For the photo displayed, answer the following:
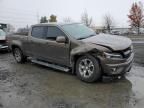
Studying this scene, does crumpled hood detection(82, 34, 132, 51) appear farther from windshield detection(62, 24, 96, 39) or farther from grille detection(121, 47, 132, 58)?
windshield detection(62, 24, 96, 39)

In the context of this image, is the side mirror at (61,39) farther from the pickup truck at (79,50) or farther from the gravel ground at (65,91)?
the gravel ground at (65,91)

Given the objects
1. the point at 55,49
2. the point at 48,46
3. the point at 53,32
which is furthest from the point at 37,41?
the point at 55,49

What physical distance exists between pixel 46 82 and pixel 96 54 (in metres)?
1.75

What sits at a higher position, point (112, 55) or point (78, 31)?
point (78, 31)

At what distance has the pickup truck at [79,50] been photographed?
6.54m

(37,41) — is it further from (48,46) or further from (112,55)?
(112,55)

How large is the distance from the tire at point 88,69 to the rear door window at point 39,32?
6.90ft

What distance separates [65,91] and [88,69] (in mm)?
993

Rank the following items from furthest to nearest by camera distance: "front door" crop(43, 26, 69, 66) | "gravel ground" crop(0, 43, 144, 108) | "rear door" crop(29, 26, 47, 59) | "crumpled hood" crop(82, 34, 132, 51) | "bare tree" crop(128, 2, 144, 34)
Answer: "bare tree" crop(128, 2, 144, 34)
"rear door" crop(29, 26, 47, 59)
"front door" crop(43, 26, 69, 66)
"crumpled hood" crop(82, 34, 132, 51)
"gravel ground" crop(0, 43, 144, 108)

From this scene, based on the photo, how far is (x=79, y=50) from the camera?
702 cm

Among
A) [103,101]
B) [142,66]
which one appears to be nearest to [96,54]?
[103,101]

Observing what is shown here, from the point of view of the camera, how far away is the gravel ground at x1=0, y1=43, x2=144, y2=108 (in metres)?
5.44

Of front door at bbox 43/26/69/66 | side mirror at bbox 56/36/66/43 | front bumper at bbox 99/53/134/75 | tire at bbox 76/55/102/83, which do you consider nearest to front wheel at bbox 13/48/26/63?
front door at bbox 43/26/69/66

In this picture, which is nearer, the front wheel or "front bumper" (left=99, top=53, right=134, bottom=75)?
"front bumper" (left=99, top=53, right=134, bottom=75)
